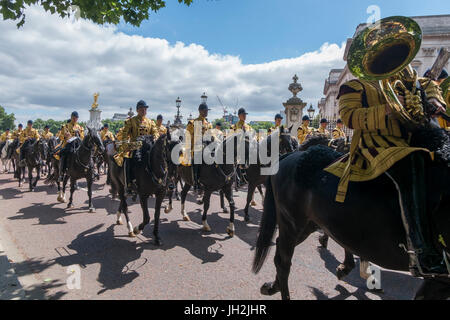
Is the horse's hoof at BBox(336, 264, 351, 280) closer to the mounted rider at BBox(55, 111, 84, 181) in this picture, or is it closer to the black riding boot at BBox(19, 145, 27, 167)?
the mounted rider at BBox(55, 111, 84, 181)

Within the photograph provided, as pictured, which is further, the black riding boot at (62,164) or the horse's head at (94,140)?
the black riding boot at (62,164)

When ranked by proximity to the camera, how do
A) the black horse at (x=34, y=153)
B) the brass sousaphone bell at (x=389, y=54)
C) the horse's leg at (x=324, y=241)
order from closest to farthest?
the brass sousaphone bell at (x=389, y=54) < the horse's leg at (x=324, y=241) < the black horse at (x=34, y=153)

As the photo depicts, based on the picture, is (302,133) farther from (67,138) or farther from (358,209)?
(67,138)

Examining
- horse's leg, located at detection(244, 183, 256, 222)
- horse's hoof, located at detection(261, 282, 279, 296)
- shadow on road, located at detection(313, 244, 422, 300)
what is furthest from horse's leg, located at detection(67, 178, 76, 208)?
shadow on road, located at detection(313, 244, 422, 300)

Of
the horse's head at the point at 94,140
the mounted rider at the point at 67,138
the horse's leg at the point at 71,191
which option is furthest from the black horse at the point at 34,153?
the horse's head at the point at 94,140

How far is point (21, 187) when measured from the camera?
13531mm

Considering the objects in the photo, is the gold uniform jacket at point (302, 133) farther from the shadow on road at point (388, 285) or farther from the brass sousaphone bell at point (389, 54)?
the brass sousaphone bell at point (389, 54)

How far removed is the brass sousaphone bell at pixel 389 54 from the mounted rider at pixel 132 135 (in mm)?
5414

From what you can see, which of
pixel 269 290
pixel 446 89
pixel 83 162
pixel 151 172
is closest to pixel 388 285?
pixel 269 290

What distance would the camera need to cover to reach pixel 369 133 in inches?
110

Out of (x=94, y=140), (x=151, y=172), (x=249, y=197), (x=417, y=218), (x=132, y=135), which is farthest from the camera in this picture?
(x=94, y=140)

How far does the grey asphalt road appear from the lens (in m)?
4.13

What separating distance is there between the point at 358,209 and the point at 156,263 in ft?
12.9

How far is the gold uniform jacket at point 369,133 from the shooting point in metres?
2.48
